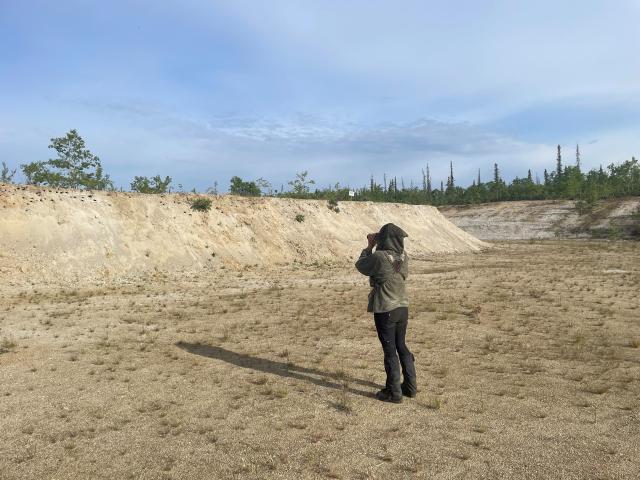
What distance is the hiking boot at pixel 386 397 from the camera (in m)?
6.57

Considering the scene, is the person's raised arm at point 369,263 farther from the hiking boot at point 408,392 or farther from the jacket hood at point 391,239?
the hiking boot at point 408,392

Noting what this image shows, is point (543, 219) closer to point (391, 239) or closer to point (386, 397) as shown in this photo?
point (391, 239)

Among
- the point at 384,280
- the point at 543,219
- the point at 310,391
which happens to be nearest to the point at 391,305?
the point at 384,280

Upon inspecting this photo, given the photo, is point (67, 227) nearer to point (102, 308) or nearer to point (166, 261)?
point (166, 261)

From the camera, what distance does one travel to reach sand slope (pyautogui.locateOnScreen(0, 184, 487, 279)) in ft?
64.4

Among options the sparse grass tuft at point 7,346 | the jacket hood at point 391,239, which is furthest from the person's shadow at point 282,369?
the sparse grass tuft at point 7,346

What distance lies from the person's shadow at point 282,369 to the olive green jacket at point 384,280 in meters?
1.53

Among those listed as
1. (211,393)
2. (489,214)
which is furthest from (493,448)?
(489,214)

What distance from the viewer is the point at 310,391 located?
23.4 feet

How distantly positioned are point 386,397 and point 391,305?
4.64 feet

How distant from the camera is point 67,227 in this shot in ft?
68.8

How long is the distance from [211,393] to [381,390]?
2.71 metres

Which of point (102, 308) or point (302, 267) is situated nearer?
point (102, 308)

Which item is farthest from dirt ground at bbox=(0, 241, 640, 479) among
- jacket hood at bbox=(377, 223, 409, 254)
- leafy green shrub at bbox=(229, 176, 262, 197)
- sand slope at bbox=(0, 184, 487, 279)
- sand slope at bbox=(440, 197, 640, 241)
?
sand slope at bbox=(440, 197, 640, 241)
